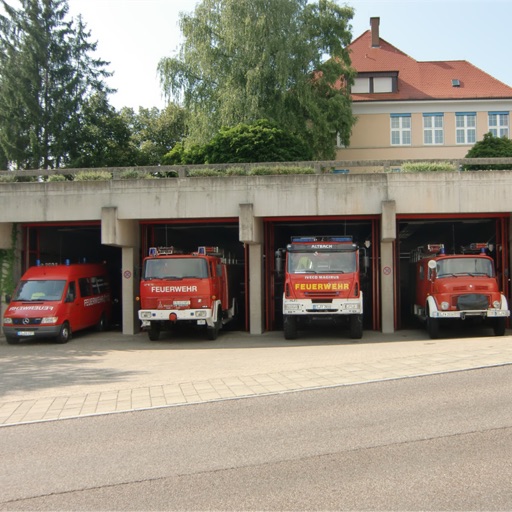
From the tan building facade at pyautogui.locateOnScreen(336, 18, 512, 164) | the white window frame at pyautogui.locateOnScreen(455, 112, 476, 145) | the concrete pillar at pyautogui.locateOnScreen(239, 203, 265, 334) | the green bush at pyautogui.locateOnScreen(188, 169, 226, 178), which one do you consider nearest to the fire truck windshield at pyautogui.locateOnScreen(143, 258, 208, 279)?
the concrete pillar at pyautogui.locateOnScreen(239, 203, 265, 334)

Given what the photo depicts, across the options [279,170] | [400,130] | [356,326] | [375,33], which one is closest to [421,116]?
[400,130]

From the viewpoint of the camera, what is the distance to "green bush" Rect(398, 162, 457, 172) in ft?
66.6

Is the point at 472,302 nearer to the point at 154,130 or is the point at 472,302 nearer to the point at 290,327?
the point at 290,327

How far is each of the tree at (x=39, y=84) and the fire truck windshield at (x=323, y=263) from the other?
25.5 m

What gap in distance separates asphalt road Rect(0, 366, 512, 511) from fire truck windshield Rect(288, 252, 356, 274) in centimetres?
930

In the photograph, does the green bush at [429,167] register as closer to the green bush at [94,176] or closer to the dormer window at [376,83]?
the green bush at [94,176]

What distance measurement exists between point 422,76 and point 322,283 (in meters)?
31.2

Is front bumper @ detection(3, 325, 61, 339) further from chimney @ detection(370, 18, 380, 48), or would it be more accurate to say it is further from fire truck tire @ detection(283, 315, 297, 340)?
chimney @ detection(370, 18, 380, 48)

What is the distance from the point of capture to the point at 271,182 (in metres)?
20.2

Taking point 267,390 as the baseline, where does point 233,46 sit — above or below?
above

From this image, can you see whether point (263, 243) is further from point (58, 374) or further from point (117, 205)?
point (58, 374)

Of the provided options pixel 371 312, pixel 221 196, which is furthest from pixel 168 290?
pixel 371 312

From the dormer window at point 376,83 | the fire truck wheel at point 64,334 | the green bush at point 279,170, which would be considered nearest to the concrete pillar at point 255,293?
the green bush at point 279,170

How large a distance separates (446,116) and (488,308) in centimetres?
2729
